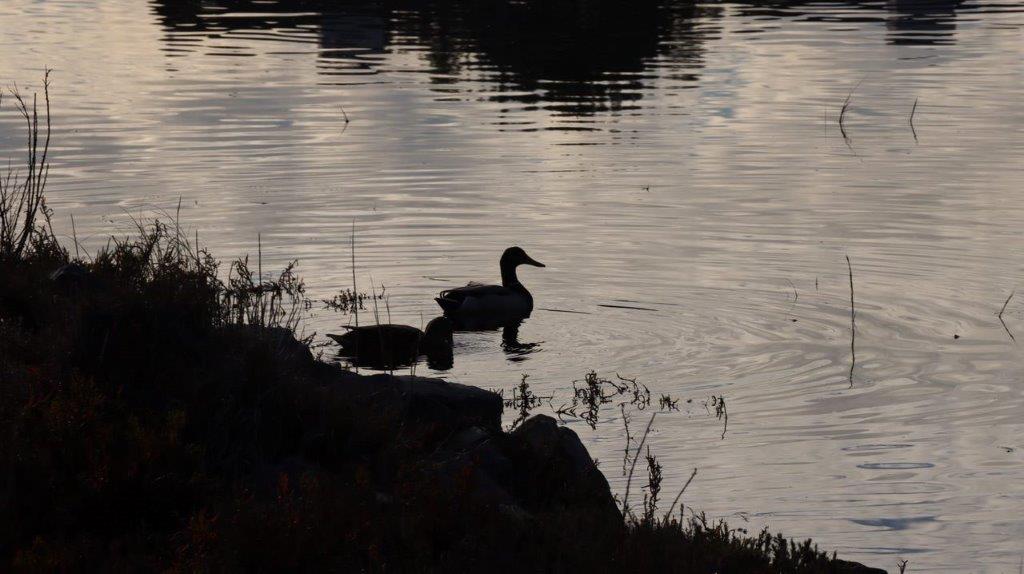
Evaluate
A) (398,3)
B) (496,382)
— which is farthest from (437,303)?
(398,3)

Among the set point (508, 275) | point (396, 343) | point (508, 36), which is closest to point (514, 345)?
point (396, 343)

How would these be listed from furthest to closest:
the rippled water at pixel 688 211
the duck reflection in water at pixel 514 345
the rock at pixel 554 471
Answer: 1. the duck reflection in water at pixel 514 345
2. the rippled water at pixel 688 211
3. the rock at pixel 554 471

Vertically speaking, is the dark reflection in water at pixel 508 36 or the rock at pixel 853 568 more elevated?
the dark reflection in water at pixel 508 36

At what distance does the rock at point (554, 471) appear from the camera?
28.3 ft

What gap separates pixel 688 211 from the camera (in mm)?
19984

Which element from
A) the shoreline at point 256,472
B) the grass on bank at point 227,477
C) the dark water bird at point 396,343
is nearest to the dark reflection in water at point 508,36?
the dark water bird at point 396,343

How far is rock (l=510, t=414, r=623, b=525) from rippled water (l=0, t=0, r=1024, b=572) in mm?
854

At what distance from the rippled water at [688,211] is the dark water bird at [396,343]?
360 millimetres

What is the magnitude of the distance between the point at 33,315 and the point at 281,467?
3388mm

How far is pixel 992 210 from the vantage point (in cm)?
1955

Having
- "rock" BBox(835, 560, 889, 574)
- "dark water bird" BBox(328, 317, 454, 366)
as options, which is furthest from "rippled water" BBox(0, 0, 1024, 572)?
"rock" BBox(835, 560, 889, 574)

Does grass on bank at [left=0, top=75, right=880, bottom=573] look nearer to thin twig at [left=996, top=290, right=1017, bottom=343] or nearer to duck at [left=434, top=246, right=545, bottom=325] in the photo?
duck at [left=434, top=246, right=545, bottom=325]

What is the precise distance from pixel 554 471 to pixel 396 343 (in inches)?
185

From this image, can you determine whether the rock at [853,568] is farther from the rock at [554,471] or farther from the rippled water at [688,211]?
the rock at [554,471]
